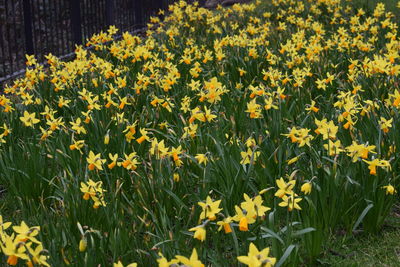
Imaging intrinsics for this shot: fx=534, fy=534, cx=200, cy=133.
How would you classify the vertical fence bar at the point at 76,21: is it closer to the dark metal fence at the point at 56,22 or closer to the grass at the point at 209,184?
the dark metal fence at the point at 56,22

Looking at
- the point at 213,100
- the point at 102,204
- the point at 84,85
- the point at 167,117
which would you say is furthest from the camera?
the point at 84,85

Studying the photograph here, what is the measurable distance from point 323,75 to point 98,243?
3.14 meters

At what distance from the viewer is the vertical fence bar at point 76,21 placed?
6.98 metres

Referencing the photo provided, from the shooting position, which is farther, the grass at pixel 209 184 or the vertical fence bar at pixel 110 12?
the vertical fence bar at pixel 110 12

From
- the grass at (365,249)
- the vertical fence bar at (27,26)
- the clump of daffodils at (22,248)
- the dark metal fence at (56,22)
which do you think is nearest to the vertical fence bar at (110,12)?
the dark metal fence at (56,22)

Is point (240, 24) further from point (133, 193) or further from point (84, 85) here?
point (133, 193)

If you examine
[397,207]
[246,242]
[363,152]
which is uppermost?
[363,152]

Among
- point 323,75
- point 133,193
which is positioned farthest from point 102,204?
point 323,75

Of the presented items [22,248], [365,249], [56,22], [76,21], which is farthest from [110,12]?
[22,248]

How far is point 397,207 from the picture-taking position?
9.24 feet

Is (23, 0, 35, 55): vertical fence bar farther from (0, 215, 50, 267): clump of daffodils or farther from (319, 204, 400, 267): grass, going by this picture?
(0, 215, 50, 267): clump of daffodils

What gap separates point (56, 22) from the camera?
673 centimetres

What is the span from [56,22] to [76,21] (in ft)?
1.15

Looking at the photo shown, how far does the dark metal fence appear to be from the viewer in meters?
5.88
